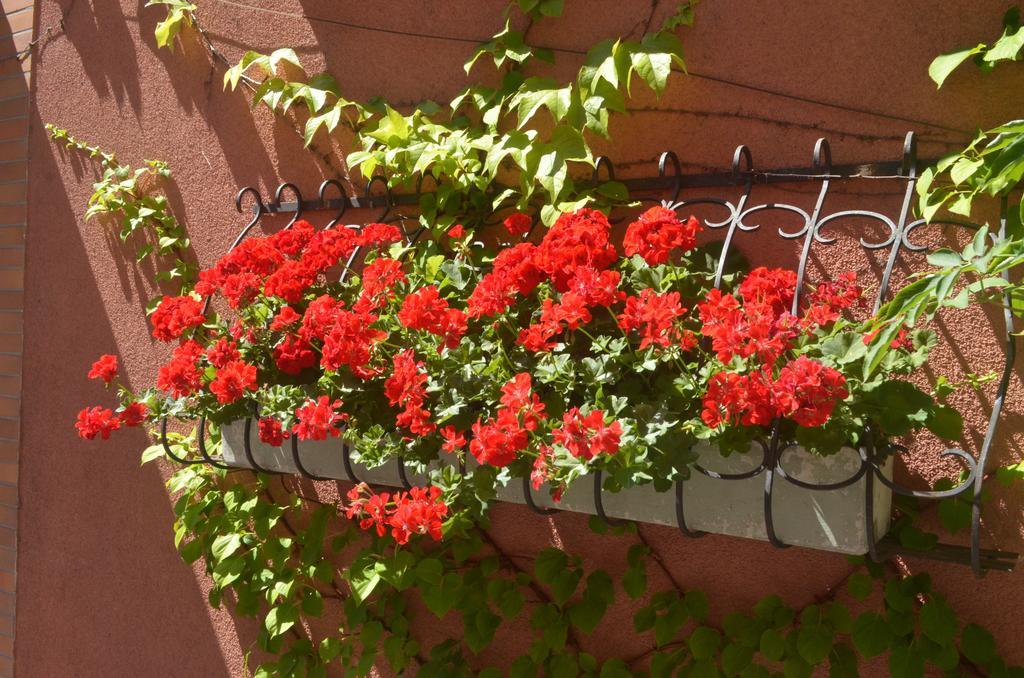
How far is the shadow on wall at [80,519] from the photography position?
2.85m

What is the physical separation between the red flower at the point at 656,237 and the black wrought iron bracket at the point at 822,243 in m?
0.14

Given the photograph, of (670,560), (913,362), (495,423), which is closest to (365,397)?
(495,423)

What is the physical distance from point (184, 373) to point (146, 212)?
105 cm

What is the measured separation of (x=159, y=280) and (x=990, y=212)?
2256 millimetres

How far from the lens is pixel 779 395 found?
121 cm

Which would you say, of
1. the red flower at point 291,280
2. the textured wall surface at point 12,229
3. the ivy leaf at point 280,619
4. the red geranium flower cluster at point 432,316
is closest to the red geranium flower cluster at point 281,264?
the red flower at point 291,280

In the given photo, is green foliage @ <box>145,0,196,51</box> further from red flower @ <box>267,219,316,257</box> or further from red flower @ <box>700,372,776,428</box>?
red flower @ <box>700,372,776,428</box>

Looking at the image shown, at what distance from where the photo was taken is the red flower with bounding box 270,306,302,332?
1.84 meters

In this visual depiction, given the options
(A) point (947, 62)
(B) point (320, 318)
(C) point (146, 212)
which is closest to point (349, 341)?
(B) point (320, 318)

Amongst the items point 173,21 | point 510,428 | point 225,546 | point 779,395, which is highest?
point 173,21

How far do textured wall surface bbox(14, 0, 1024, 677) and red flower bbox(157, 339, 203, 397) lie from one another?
65 centimetres

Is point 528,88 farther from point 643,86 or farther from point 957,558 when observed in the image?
point 957,558

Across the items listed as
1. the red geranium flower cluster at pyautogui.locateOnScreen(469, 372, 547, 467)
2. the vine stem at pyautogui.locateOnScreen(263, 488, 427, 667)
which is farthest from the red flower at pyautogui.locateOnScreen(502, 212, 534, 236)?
the vine stem at pyautogui.locateOnScreen(263, 488, 427, 667)

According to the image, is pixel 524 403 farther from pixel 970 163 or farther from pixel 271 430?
pixel 970 163
